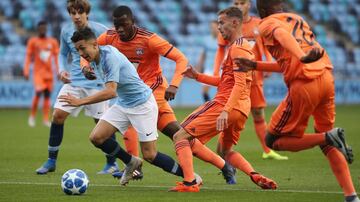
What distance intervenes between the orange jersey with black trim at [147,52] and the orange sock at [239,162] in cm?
113

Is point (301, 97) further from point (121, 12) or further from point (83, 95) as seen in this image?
point (83, 95)

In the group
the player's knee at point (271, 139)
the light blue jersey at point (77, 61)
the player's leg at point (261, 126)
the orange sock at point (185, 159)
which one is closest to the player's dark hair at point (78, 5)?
the light blue jersey at point (77, 61)

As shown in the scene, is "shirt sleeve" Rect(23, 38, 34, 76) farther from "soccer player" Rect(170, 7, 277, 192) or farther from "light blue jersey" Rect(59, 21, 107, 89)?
"soccer player" Rect(170, 7, 277, 192)

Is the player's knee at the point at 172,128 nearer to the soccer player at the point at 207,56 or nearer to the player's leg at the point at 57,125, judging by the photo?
the player's leg at the point at 57,125

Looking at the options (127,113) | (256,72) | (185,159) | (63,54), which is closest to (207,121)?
(185,159)

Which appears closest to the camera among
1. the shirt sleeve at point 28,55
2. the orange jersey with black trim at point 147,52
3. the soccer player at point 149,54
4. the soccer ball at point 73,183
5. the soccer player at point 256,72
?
the soccer ball at point 73,183

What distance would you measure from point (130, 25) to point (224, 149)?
74.6 inches

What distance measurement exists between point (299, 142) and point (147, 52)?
2873 millimetres

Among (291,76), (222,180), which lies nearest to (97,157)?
(222,180)

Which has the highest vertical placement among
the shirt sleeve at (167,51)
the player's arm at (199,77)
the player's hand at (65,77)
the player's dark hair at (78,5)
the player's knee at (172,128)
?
the player's dark hair at (78,5)

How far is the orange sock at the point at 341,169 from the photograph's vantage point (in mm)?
8547

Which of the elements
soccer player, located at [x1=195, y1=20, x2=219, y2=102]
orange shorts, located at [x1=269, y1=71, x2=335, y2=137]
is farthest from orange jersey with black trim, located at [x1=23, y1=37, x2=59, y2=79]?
orange shorts, located at [x1=269, y1=71, x2=335, y2=137]

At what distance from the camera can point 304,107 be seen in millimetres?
8633

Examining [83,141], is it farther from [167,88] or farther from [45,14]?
[45,14]
